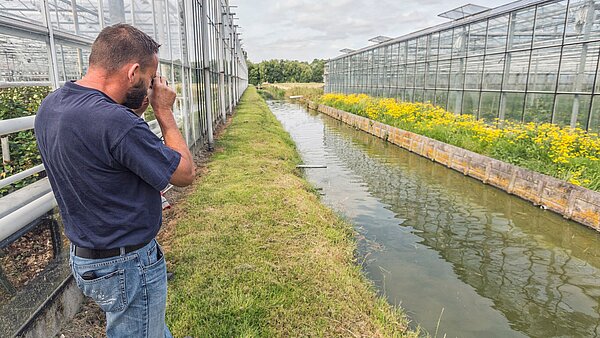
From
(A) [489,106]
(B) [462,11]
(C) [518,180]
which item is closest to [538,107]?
(A) [489,106]

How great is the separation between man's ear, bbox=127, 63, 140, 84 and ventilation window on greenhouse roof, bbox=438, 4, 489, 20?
14.0 meters

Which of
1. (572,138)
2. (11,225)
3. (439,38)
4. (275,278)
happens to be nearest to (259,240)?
(275,278)

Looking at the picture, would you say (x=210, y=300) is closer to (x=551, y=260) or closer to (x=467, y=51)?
(x=551, y=260)

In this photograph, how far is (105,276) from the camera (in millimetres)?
1557

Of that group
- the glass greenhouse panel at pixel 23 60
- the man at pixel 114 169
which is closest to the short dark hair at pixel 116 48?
the man at pixel 114 169

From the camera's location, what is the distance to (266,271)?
3555mm

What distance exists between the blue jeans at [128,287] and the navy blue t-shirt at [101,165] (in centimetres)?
8

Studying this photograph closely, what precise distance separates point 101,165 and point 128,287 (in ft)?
1.75

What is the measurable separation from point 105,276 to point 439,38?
15.7 m

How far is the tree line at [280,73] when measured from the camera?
79625 millimetres

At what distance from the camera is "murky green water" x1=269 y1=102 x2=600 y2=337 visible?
3910 mm

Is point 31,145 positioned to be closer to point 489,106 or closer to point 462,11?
point 489,106

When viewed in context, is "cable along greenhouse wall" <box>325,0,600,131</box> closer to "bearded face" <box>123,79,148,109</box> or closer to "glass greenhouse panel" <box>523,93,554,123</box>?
"glass greenhouse panel" <box>523,93,554,123</box>

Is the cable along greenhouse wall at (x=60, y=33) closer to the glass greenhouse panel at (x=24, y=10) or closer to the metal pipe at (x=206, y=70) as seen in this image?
the glass greenhouse panel at (x=24, y=10)
